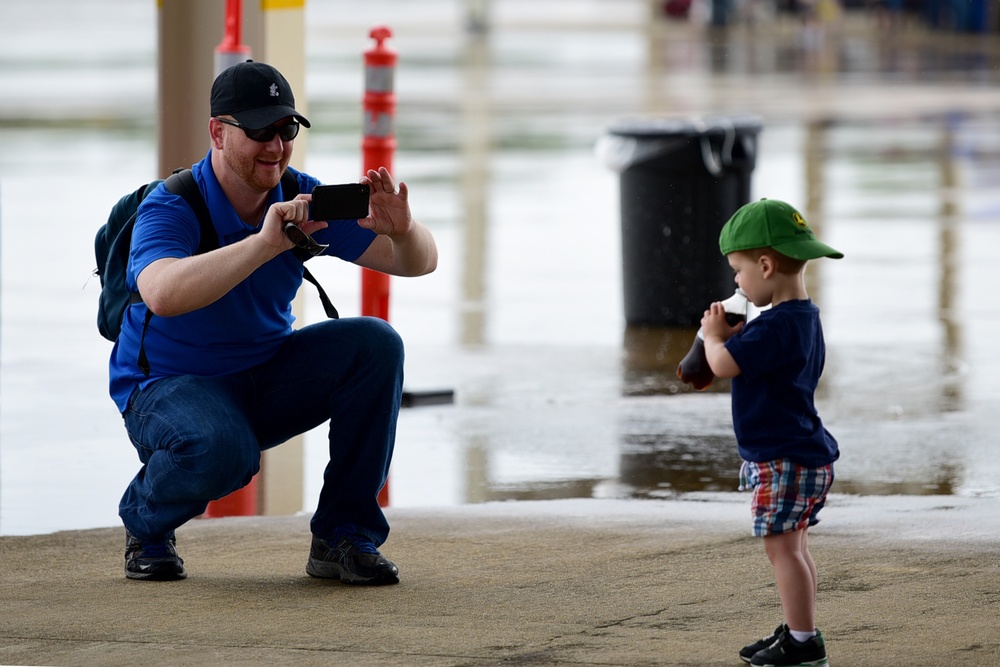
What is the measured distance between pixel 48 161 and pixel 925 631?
1293 centimetres

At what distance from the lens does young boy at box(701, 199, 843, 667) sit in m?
3.90

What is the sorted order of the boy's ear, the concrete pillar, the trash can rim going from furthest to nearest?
the trash can rim → the concrete pillar → the boy's ear

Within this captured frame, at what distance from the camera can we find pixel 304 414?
494 centimetres

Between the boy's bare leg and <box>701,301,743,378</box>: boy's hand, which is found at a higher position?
<box>701,301,743,378</box>: boy's hand

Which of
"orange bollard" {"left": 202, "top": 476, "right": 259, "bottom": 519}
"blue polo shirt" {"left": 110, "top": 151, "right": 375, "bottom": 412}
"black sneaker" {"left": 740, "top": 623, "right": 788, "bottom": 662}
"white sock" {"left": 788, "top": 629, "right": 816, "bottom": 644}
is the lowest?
"orange bollard" {"left": 202, "top": 476, "right": 259, "bottom": 519}

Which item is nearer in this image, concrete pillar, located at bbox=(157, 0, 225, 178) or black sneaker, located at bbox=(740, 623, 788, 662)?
black sneaker, located at bbox=(740, 623, 788, 662)

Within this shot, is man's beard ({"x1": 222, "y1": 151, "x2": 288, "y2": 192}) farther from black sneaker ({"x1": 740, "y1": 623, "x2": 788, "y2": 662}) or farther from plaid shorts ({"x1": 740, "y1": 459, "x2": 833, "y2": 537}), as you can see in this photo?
black sneaker ({"x1": 740, "y1": 623, "x2": 788, "y2": 662})

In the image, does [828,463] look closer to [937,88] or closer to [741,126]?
[741,126]

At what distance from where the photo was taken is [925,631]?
13.6 feet

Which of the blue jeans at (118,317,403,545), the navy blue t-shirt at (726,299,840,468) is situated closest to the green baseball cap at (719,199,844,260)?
the navy blue t-shirt at (726,299,840,468)

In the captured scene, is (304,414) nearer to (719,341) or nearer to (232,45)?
(719,341)

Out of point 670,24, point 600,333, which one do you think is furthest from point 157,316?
point 670,24

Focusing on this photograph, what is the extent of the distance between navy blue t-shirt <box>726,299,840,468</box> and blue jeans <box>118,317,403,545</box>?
4.03 ft

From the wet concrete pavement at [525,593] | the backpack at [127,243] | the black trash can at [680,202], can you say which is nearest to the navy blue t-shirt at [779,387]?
the wet concrete pavement at [525,593]
